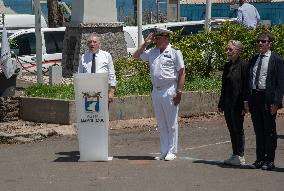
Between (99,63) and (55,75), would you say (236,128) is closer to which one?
(99,63)

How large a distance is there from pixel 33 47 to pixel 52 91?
9.30 metres

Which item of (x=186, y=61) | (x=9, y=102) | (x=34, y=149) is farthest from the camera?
(x=186, y=61)

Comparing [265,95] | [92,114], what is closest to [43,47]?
[92,114]

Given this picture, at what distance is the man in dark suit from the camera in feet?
32.7

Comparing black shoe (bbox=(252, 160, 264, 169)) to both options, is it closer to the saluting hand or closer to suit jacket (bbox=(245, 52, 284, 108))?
suit jacket (bbox=(245, 52, 284, 108))

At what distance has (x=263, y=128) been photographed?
10188mm

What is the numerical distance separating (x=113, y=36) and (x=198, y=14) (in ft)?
78.2

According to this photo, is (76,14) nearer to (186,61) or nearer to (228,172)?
(186,61)

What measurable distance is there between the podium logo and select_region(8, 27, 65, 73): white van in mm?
13047

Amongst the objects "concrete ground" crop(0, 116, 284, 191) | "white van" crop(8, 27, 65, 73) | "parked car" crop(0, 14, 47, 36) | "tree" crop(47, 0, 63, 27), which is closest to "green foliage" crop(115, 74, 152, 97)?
"concrete ground" crop(0, 116, 284, 191)

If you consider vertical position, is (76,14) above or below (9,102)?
above

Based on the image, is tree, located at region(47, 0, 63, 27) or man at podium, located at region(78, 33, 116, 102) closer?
man at podium, located at region(78, 33, 116, 102)

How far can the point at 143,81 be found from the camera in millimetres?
15961

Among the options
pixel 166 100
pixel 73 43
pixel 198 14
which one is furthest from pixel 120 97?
pixel 198 14
